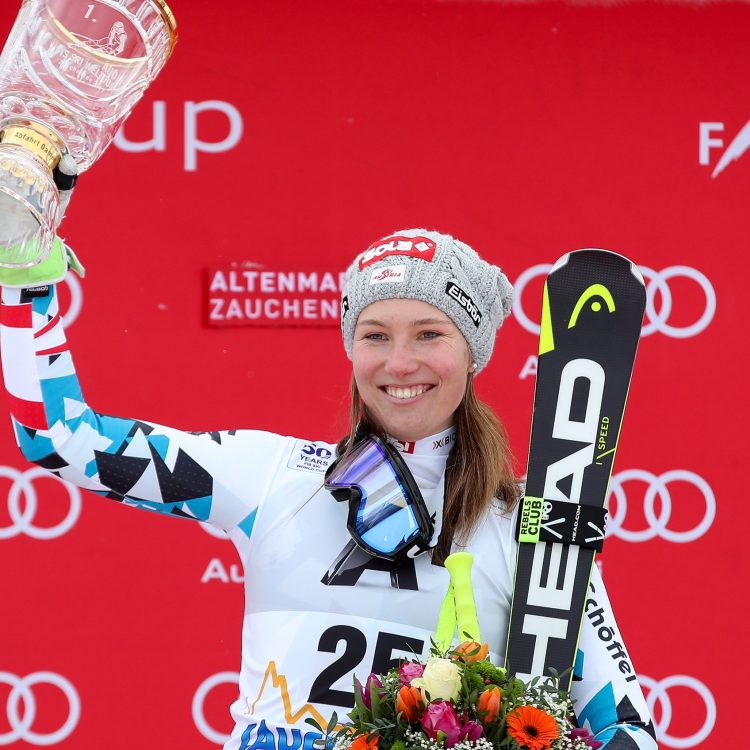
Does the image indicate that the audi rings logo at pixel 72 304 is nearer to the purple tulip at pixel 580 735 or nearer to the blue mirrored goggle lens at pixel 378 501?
the blue mirrored goggle lens at pixel 378 501

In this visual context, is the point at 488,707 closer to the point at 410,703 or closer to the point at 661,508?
the point at 410,703

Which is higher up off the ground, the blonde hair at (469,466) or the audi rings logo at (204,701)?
the blonde hair at (469,466)

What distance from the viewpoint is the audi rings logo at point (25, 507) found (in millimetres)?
3414

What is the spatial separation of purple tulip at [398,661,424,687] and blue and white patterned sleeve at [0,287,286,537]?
0.46 meters

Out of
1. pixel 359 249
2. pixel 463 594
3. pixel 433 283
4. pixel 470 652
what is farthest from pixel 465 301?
pixel 359 249

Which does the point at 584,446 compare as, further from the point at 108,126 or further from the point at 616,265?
the point at 108,126

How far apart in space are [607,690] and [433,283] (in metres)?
0.73

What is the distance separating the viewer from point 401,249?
2078 mm

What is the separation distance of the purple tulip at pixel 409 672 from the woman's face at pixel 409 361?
47 cm

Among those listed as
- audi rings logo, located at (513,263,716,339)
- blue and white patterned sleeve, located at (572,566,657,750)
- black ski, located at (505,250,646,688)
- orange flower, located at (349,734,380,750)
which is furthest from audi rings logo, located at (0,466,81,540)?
orange flower, located at (349,734,380,750)

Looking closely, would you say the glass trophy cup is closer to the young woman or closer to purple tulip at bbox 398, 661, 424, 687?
the young woman

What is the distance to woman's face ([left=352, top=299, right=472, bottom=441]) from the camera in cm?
200

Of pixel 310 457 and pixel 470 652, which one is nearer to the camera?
pixel 470 652

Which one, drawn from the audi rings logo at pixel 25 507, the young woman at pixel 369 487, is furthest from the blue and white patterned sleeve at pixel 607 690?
the audi rings logo at pixel 25 507
